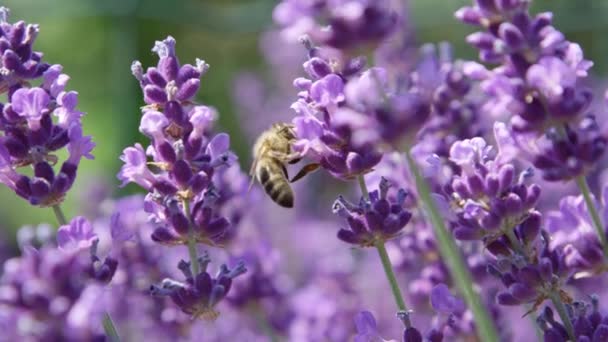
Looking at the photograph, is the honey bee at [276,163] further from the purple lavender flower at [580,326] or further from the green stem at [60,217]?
the purple lavender flower at [580,326]

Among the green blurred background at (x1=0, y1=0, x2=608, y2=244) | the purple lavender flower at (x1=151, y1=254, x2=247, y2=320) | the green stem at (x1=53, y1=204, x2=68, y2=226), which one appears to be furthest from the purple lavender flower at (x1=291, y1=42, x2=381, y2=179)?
the green blurred background at (x1=0, y1=0, x2=608, y2=244)

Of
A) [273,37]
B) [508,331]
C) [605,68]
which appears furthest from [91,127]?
[508,331]

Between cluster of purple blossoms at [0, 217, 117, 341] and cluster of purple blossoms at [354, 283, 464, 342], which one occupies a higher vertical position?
cluster of purple blossoms at [0, 217, 117, 341]

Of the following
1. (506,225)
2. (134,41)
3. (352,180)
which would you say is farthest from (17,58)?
(134,41)

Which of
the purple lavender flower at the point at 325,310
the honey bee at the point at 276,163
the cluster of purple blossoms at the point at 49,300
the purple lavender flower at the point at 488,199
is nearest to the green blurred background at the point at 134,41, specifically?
the purple lavender flower at the point at 325,310

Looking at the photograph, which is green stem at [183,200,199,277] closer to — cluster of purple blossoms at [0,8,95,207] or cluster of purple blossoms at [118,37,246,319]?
cluster of purple blossoms at [118,37,246,319]
